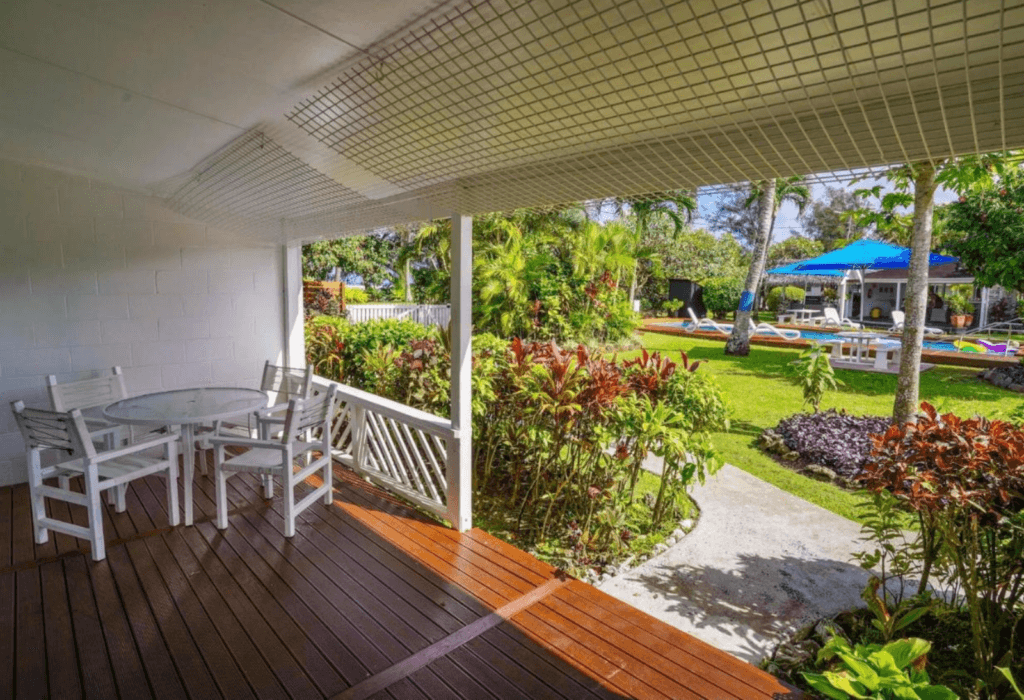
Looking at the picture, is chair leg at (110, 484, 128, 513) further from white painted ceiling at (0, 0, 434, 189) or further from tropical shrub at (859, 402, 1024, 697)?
tropical shrub at (859, 402, 1024, 697)

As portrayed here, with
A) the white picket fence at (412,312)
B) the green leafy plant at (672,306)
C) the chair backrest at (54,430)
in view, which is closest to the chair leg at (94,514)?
the chair backrest at (54,430)

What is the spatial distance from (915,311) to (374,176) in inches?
218

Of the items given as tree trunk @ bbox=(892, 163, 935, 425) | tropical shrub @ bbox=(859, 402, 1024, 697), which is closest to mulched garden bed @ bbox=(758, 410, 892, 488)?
tree trunk @ bbox=(892, 163, 935, 425)

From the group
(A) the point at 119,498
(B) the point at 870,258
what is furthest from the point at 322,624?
(B) the point at 870,258

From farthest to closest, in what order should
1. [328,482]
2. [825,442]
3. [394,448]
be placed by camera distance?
[825,442]
[394,448]
[328,482]

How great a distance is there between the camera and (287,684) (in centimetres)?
212

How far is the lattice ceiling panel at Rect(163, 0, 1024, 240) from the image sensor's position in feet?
3.97

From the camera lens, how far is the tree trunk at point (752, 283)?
1086 centimetres

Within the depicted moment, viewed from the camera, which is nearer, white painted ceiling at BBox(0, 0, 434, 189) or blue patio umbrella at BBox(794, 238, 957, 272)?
white painted ceiling at BBox(0, 0, 434, 189)

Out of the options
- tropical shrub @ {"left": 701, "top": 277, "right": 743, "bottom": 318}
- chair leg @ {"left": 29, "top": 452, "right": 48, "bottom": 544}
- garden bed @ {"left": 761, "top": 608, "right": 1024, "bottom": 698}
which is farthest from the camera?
tropical shrub @ {"left": 701, "top": 277, "right": 743, "bottom": 318}

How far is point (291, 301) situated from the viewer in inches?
211

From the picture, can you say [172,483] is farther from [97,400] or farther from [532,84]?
[532,84]

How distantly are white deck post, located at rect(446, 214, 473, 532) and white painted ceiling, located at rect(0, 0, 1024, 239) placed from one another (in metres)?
0.61

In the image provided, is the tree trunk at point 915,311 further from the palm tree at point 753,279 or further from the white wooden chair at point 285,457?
the white wooden chair at point 285,457
